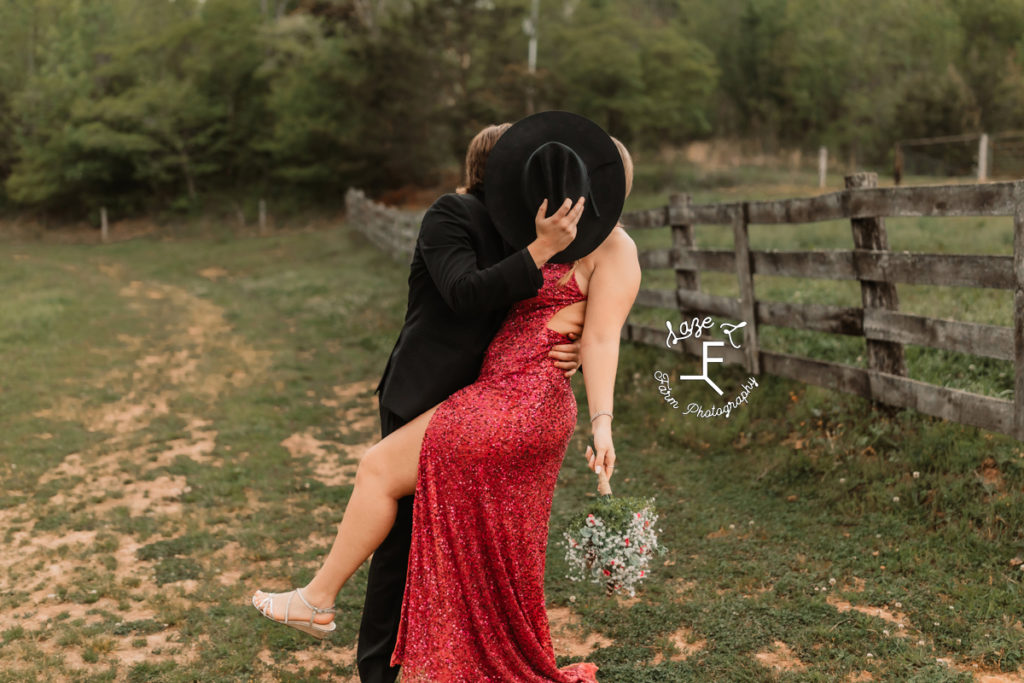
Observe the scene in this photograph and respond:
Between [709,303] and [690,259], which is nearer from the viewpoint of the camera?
[709,303]

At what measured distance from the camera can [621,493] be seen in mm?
6043

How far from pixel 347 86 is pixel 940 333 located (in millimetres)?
33033

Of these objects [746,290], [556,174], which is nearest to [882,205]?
[746,290]

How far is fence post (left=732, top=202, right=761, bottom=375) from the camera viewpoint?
6902mm

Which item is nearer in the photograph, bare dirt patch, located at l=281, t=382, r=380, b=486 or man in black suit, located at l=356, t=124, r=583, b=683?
man in black suit, located at l=356, t=124, r=583, b=683

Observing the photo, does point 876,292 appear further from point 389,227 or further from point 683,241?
point 389,227

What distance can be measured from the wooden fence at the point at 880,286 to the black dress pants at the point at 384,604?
3.19m

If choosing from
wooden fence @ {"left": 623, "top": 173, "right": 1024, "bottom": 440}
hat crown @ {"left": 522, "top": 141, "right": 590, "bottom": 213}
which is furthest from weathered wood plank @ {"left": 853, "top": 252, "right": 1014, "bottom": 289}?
hat crown @ {"left": 522, "top": 141, "right": 590, "bottom": 213}

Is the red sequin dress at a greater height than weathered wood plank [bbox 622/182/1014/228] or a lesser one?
lesser

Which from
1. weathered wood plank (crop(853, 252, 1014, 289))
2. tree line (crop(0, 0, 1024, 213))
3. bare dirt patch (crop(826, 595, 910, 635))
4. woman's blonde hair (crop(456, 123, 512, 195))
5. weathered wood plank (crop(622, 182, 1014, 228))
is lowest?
bare dirt patch (crop(826, 595, 910, 635))

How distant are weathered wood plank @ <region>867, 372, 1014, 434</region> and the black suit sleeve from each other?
10.2ft

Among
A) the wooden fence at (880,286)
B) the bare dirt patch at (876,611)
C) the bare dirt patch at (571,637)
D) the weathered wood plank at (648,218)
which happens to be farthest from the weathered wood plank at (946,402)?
the weathered wood plank at (648,218)

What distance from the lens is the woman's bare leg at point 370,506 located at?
2986 mm

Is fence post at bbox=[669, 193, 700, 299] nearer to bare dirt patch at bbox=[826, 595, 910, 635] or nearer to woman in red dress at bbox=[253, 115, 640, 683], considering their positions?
bare dirt patch at bbox=[826, 595, 910, 635]
